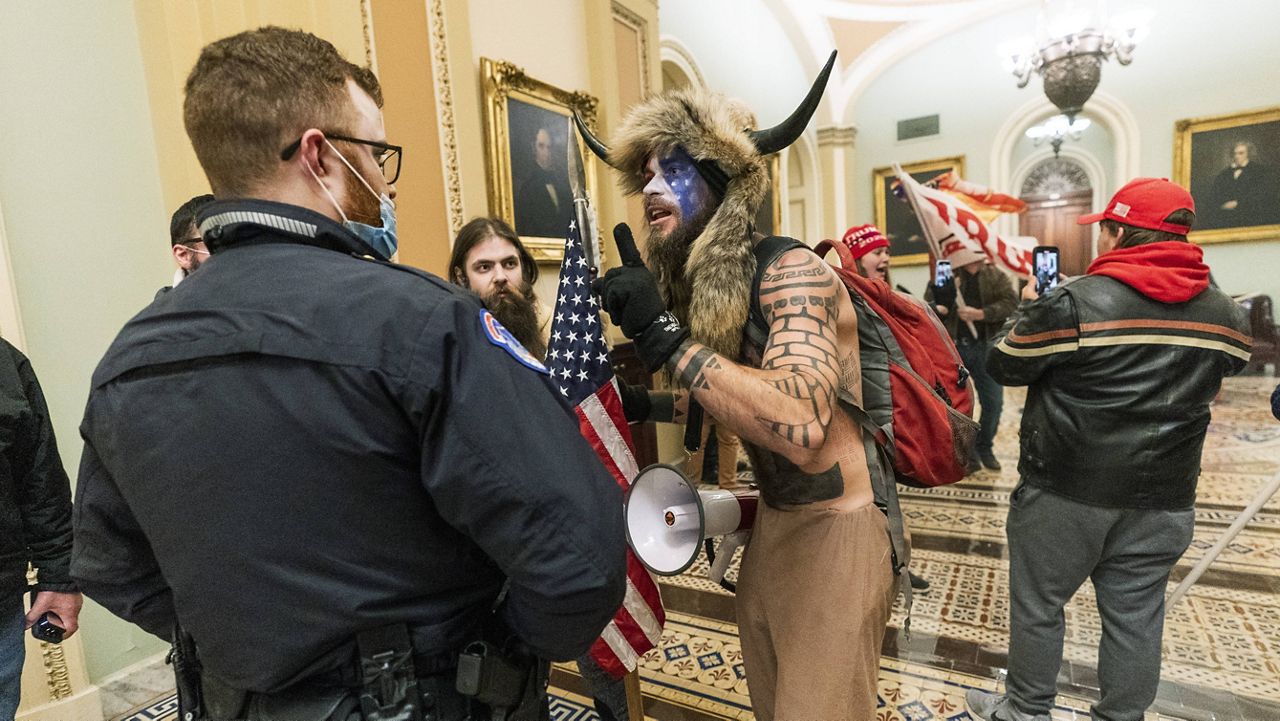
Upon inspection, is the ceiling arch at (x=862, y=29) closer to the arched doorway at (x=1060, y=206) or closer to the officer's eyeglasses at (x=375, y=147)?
the arched doorway at (x=1060, y=206)

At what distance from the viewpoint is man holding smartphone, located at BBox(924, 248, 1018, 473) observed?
511 centimetres

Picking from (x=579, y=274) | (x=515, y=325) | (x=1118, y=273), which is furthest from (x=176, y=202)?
(x=1118, y=273)

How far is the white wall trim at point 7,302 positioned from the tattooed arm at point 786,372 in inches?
107

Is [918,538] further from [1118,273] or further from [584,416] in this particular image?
[584,416]

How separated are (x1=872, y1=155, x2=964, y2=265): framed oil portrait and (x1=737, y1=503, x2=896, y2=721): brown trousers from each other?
1097cm

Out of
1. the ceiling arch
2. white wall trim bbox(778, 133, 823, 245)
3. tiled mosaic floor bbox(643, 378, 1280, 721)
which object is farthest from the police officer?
white wall trim bbox(778, 133, 823, 245)

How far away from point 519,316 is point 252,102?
179cm

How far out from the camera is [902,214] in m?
11.7

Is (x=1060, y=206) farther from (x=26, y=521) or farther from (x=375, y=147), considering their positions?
(x=26, y=521)

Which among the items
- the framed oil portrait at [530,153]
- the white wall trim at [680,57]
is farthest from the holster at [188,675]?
the white wall trim at [680,57]

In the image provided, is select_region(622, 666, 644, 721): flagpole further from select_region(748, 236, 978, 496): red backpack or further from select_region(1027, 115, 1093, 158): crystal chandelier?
select_region(1027, 115, 1093, 158): crystal chandelier

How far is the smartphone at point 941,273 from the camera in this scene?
186 inches

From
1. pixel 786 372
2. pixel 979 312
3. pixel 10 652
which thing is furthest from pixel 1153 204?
pixel 10 652

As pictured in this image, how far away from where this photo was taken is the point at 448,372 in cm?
84
